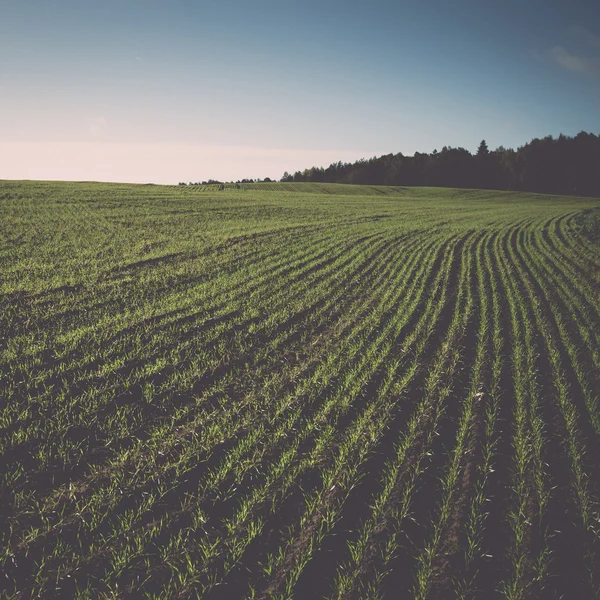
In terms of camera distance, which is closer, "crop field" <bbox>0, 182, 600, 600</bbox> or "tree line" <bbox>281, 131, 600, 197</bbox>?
"crop field" <bbox>0, 182, 600, 600</bbox>

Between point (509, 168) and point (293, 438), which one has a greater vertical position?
point (509, 168)

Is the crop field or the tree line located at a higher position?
the tree line

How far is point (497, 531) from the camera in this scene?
4.40 metres

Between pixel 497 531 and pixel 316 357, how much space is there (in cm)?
471

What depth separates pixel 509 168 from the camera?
9612cm

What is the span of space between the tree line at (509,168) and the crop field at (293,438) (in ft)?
318

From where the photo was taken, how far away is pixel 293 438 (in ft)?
19.1

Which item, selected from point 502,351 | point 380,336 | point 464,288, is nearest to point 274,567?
point 380,336

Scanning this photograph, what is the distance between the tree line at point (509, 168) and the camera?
288 ft

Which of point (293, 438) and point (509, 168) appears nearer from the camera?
point (293, 438)

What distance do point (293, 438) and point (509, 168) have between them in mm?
111555

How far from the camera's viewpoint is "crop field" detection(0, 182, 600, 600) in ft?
12.8

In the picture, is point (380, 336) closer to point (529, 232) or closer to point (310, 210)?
point (529, 232)

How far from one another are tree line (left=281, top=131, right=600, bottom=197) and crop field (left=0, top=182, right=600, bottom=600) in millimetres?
96797
